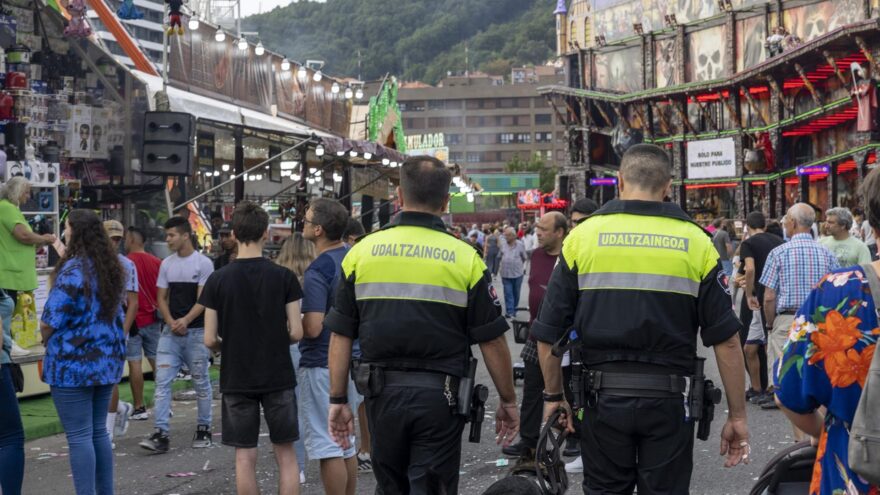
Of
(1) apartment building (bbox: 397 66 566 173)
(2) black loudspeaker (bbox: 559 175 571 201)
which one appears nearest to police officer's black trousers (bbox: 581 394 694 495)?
(2) black loudspeaker (bbox: 559 175 571 201)

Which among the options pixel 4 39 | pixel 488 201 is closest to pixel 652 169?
pixel 4 39

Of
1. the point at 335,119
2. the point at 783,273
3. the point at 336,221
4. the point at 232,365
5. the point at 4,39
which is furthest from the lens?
the point at 335,119

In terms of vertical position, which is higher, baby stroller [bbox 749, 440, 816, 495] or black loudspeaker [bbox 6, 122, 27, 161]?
black loudspeaker [bbox 6, 122, 27, 161]

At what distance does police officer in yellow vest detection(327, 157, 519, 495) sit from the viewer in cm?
482

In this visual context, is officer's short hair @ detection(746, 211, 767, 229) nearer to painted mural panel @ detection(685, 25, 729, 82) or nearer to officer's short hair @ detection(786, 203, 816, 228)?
officer's short hair @ detection(786, 203, 816, 228)

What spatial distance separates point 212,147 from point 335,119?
1065 centimetres

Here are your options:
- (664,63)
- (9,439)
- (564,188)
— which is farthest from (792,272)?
(564,188)

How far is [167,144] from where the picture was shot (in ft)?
50.5

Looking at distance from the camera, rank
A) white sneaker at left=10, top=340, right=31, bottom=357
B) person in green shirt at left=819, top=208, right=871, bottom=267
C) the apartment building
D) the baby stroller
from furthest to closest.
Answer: the apartment building < white sneaker at left=10, top=340, right=31, bottom=357 < person in green shirt at left=819, top=208, right=871, bottom=267 < the baby stroller

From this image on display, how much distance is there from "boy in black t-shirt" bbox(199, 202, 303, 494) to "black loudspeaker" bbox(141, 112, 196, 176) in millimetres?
9091

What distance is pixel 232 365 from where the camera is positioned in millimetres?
6453

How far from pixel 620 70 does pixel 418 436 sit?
186 feet

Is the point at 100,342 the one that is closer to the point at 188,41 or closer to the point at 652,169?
the point at 652,169

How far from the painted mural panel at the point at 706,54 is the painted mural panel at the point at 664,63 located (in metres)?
1.27
